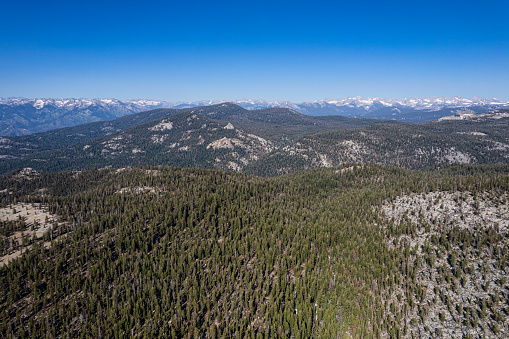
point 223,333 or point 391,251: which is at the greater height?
point 391,251

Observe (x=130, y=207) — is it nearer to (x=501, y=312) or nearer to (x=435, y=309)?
(x=435, y=309)

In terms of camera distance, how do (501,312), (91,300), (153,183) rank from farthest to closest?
(153,183), (91,300), (501,312)

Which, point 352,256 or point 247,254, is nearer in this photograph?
point 352,256

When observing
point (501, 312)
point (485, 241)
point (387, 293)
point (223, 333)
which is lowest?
point (223, 333)

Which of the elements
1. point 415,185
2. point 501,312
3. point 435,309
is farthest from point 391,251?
point 415,185

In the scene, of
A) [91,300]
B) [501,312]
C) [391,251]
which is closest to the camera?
[501,312]

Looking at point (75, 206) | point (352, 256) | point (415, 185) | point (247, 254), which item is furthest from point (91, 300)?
point (415, 185)

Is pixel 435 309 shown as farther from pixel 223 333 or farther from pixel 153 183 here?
pixel 153 183
